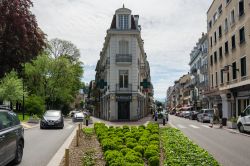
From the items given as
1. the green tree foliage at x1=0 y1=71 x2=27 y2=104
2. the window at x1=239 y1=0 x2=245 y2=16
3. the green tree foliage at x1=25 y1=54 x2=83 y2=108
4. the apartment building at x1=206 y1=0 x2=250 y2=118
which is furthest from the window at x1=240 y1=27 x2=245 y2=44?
the green tree foliage at x1=0 y1=71 x2=27 y2=104

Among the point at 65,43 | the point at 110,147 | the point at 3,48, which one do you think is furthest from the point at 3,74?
the point at 65,43

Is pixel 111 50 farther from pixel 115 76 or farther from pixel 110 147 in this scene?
pixel 110 147

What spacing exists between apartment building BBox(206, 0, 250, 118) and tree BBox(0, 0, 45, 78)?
18.3 meters

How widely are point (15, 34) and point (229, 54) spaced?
2447 centimetres

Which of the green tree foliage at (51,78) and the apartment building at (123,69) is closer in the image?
the apartment building at (123,69)

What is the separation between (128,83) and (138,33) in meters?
6.25

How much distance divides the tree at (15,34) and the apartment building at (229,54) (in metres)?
18.3

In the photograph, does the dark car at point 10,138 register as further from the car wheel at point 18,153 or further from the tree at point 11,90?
the tree at point 11,90

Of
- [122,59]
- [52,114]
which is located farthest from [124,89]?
[52,114]

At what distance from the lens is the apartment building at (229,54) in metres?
34.0

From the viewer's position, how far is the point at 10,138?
9336 mm

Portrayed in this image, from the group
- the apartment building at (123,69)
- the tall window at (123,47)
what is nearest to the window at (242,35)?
the apartment building at (123,69)

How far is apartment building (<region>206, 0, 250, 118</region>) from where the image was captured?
34031 millimetres

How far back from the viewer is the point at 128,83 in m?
45.3
